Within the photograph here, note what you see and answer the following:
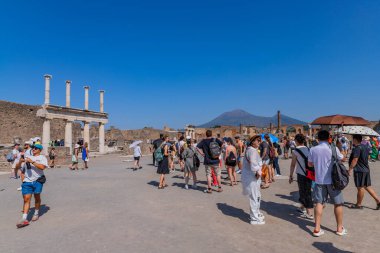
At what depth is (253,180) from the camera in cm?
541

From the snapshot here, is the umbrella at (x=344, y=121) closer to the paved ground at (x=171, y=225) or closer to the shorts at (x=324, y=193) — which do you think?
the paved ground at (x=171, y=225)

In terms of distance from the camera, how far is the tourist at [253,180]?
17.1 feet

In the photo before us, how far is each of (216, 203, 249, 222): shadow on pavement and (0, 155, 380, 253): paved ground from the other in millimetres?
23

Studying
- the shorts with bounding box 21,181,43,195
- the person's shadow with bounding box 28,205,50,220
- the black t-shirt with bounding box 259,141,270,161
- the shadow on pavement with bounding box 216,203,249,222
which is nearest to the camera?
the shorts with bounding box 21,181,43,195

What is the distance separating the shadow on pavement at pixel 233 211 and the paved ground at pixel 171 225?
2 centimetres

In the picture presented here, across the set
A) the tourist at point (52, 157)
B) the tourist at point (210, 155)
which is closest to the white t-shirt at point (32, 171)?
the tourist at point (210, 155)

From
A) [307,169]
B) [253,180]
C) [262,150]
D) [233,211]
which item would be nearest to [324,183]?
[307,169]

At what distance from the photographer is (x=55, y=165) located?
55.1ft

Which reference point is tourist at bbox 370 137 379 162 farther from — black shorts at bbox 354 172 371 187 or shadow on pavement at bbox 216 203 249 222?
shadow on pavement at bbox 216 203 249 222

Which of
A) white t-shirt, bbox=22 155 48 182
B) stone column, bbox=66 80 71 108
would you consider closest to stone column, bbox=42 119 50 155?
stone column, bbox=66 80 71 108

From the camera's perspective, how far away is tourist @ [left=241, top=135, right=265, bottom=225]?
522cm

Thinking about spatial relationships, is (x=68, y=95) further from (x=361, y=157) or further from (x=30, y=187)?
(x=361, y=157)

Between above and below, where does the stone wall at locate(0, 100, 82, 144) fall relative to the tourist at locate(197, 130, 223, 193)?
above

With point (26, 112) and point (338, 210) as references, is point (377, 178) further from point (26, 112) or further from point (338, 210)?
point (26, 112)
